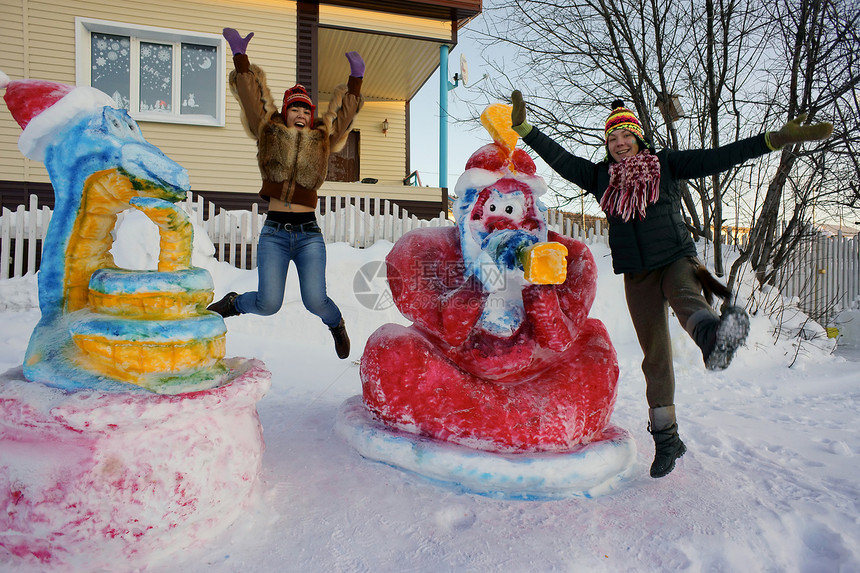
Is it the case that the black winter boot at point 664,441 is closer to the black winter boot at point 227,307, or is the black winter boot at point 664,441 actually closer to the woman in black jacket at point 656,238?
the woman in black jacket at point 656,238

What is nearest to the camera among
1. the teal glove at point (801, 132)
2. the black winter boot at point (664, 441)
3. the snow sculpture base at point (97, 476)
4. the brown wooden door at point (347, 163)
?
the snow sculpture base at point (97, 476)

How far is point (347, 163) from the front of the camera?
44.8 feet

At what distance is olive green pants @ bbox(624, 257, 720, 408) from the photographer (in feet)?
7.32

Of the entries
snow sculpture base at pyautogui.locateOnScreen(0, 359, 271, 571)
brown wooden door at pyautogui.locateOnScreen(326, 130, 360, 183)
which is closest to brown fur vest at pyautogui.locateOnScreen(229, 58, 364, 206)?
snow sculpture base at pyautogui.locateOnScreen(0, 359, 271, 571)

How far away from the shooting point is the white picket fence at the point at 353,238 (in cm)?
621

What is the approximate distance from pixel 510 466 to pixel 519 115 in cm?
150

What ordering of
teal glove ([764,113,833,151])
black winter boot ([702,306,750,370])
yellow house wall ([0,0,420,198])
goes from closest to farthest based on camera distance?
black winter boot ([702,306,750,370]) < teal glove ([764,113,833,151]) < yellow house wall ([0,0,420,198])

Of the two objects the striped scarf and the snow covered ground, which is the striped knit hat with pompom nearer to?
the striped scarf

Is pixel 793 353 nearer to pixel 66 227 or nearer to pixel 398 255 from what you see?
pixel 398 255

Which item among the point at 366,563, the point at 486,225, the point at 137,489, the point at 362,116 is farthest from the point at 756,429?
the point at 362,116

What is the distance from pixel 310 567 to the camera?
1.51 m

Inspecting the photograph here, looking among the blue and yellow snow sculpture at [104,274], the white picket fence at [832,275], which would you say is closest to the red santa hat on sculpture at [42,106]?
the blue and yellow snow sculpture at [104,274]

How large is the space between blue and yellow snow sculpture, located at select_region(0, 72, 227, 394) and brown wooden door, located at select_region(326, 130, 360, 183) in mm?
11977

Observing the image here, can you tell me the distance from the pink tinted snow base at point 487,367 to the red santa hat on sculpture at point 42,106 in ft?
4.36
